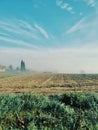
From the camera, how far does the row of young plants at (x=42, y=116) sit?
7.21 m

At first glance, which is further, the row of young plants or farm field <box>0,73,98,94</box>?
farm field <box>0,73,98,94</box>

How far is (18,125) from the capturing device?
7.56 m

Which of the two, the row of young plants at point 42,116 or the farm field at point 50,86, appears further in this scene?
the farm field at point 50,86

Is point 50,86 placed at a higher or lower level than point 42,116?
higher

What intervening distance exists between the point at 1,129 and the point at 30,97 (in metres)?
3.97

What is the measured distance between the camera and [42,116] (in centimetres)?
796

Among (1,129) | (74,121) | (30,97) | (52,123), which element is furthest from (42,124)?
(30,97)

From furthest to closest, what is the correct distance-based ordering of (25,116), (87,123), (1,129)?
(25,116) → (87,123) → (1,129)

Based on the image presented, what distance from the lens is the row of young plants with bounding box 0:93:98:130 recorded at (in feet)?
23.7

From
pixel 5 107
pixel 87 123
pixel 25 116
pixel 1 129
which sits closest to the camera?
pixel 1 129

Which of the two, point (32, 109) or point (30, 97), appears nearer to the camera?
point (32, 109)

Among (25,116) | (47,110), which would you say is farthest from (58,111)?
(25,116)

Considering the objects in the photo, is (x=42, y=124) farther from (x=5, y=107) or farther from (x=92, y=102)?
(x=92, y=102)

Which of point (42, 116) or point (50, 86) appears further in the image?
point (50, 86)
